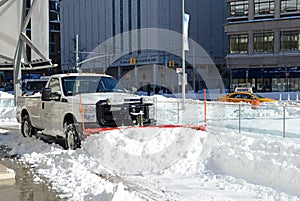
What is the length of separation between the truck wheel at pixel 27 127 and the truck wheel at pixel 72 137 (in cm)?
356

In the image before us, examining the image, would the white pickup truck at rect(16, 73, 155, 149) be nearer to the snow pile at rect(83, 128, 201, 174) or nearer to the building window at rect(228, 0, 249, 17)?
the snow pile at rect(83, 128, 201, 174)

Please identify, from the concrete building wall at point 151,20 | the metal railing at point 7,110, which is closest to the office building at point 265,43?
the concrete building wall at point 151,20

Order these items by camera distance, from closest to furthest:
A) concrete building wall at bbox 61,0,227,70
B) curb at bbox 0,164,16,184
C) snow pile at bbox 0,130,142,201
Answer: snow pile at bbox 0,130,142,201 < curb at bbox 0,164,16,184 < concrete building wall at bbox 61,0,227,70

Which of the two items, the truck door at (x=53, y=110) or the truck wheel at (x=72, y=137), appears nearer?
the truck wheel at (x=72, y=137)

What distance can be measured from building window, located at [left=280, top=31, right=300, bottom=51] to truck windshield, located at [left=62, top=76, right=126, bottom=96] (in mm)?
52311

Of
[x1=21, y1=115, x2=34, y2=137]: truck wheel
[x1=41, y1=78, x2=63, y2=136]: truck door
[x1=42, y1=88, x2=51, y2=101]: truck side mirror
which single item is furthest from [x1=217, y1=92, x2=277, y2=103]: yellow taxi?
[x1=42, y1=88, x2=51, y2=101]: truck side mirror

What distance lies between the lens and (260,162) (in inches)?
312

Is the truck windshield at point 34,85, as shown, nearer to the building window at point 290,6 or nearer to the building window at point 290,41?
the building window at point 290,41

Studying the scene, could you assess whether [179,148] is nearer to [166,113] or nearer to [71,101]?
[71,101]

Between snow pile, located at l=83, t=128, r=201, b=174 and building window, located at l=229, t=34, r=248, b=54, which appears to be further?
building window, located at l=229, t=34, r=248, b=54

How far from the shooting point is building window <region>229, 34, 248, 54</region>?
206ft

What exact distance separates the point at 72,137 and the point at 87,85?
71.9 inches

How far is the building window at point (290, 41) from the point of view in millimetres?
58656

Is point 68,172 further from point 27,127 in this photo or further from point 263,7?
point 263,7
